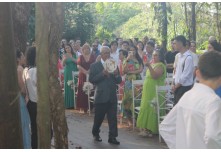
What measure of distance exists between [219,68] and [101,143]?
524cm

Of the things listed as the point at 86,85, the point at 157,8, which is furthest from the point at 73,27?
the point at 86,85

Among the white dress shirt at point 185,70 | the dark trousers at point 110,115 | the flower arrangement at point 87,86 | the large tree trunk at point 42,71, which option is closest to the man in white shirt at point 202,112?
the large tree trunk at point 42,71

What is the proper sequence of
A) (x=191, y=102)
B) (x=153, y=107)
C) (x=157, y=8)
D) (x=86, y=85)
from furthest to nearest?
(x=157, y=8) < (x=86, y=85) < (x=153, y=107) < (x=191, y=102)

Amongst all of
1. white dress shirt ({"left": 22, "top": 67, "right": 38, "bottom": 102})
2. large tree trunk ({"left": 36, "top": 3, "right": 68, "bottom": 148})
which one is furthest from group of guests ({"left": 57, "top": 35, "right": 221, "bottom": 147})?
large tree trunk ({"left": 36, "top": 3, "right": 68, "bottom": 148})

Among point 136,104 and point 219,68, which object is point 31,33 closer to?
point 136,104

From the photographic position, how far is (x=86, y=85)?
454 inches

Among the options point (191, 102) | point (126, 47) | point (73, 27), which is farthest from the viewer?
point (73, 27)

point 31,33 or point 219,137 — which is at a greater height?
point 31,33

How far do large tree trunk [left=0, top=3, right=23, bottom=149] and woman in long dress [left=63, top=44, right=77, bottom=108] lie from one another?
9335 mm

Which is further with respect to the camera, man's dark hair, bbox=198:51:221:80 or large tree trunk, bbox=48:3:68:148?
large tree trunk, bbox=48:3:68:148

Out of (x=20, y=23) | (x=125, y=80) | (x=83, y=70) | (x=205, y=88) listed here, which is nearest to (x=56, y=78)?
(x=205, y=88)

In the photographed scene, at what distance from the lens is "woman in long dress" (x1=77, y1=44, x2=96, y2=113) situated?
1166cm

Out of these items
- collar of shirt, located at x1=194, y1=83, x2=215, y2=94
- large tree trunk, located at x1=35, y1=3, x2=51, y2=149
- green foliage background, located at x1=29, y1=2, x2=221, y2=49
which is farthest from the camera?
green foliage background, located at x1=29, y1=2, x2=221, y2=49

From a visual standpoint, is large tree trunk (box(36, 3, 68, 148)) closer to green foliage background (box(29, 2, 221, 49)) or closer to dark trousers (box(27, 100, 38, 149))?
dark trousers (box(27, 100, 38, 149))
